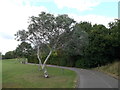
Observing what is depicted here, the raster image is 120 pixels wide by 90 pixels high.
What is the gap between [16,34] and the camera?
32469 millimetres

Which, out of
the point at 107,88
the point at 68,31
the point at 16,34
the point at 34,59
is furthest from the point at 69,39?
the point at 34,59

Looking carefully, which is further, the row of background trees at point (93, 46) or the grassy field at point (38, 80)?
the row of background trees at point (93, 46)

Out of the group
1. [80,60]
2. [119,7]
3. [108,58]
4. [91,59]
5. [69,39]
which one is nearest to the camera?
[119,7]

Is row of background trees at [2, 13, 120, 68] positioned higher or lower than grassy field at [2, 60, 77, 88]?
higher

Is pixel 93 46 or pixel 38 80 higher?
pixel 93 46

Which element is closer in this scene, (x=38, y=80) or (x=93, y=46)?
(x=38, y=80)

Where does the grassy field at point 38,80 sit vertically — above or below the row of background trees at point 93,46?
below

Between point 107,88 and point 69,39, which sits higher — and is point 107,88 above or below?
below

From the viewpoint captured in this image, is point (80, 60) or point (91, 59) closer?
point (91, 59)

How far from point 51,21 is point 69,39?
4.68 meters

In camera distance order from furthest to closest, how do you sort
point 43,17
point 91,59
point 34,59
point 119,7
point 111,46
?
point 34,59 < point 91,59 < point 111,46 < point 43,17 < point 119,7

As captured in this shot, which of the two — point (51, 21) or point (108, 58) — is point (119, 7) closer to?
point (51, 21)

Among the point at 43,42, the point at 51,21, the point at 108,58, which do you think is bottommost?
the point at 108,58

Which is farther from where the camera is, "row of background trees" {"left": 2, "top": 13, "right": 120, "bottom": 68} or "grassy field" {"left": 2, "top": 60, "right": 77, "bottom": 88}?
"row of background trees" {"left": 2, "top": 13, "right": 120, "bottom": 68}
